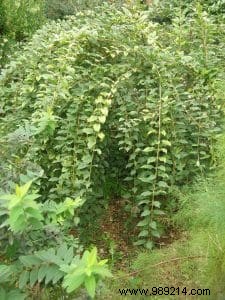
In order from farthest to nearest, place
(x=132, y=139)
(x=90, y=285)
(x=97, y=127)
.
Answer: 1. (x=132, y=139)
2. (x=97, y=127)
3. (x=90, y=285)


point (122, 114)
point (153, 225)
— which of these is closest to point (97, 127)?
point (122, 114)

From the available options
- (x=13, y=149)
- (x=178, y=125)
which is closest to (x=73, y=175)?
(x=178, y=125)

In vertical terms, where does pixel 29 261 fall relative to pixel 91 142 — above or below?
above

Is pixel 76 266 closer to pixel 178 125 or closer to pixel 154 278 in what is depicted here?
pixel 154 278

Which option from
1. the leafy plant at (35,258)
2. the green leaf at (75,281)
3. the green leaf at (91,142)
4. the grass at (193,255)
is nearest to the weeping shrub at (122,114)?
the green leaf at (91,142)

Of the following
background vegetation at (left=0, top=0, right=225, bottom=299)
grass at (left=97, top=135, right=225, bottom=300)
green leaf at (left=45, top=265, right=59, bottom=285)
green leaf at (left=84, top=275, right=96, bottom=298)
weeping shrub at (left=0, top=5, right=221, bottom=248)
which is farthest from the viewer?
weeping shrub at (left=0, top=5, right=221, bottom=248)

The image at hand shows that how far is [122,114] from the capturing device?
319 centimetres

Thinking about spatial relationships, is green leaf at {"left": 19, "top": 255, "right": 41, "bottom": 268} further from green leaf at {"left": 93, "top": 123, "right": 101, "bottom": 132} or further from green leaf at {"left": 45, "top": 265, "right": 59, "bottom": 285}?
green leaf at {"left": 93, "top": 123, "right": 101, "bottom": 132}

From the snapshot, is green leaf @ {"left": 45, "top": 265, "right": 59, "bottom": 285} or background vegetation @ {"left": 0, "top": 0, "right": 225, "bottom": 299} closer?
green leaf @ {"left": 45, "top": 265, "right": 59, "bottom": 285}

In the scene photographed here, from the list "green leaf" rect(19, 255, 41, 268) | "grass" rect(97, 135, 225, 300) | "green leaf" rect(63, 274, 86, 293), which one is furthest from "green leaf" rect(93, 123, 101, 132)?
"green leaf" rect(63, 274, 86, 293)

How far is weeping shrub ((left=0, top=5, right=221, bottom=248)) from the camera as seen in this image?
308 centimetres

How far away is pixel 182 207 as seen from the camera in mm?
2996

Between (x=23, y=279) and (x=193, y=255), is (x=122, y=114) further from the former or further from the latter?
(x=23, y=279)

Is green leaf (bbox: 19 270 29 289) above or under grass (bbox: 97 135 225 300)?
above
